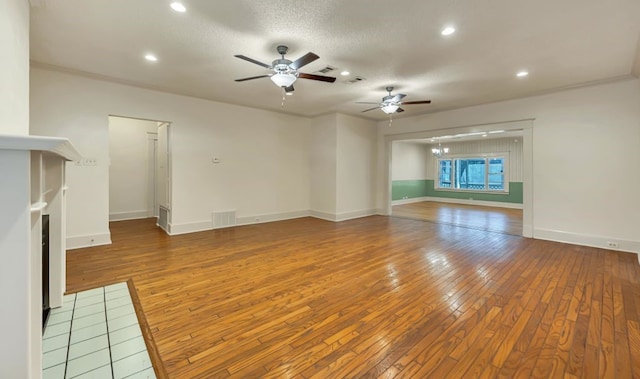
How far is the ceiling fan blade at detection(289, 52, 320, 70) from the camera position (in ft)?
9.54

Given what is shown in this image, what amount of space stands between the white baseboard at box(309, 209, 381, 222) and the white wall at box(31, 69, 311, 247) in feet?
1.43

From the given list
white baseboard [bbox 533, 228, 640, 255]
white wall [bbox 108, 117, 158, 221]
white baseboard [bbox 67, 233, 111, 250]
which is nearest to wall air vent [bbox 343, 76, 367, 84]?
white baseboard [bbox 533, 228, 640, 255]

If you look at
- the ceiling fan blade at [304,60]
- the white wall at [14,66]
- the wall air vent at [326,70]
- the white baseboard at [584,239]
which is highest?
the wall air vent at [326,70]

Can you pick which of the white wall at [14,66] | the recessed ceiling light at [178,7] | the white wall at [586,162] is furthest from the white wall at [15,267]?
the white wall at [586,162]

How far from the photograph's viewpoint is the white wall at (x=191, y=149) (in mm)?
4438

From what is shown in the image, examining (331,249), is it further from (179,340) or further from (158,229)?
(158,229)

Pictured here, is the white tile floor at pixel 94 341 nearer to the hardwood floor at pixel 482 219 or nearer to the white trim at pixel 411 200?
the hardwood floor at pixel 482 219

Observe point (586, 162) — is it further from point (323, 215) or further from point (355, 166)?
point (323, 215)

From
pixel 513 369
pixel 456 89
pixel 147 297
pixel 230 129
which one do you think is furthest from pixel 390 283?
pixel 230 129

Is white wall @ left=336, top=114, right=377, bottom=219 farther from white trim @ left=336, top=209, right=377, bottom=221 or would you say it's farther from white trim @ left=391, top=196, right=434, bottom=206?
white trim @ left=391, top=196, right=434, bottom=206

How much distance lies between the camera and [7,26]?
6.46 ft

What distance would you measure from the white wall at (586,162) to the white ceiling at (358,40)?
1.49 feet

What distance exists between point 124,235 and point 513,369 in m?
6.34

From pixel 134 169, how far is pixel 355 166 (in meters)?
6.05
